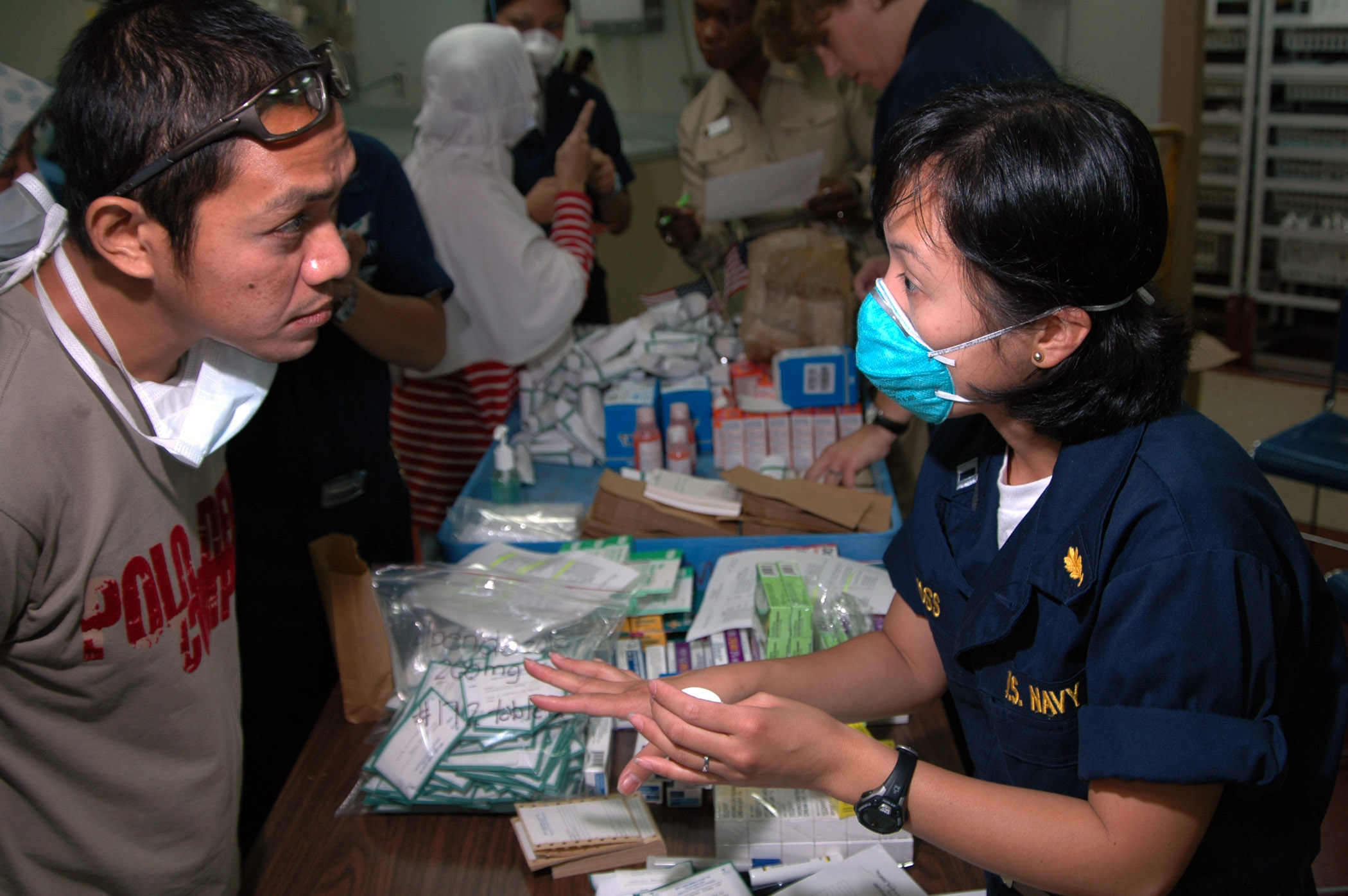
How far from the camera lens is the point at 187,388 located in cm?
135

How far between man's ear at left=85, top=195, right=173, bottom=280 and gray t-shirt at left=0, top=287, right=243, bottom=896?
0.37ft

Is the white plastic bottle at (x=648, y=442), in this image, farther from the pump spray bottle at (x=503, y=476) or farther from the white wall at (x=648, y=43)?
the white wall at (x=648, y=43)

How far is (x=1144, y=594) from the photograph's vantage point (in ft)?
3.20

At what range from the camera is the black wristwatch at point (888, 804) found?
3.49 ft

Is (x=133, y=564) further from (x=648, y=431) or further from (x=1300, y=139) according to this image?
(x=1300, y=139)

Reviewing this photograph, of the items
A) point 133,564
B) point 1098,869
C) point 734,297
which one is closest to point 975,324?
point 1098,869

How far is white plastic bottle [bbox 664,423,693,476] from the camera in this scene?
2629 mm

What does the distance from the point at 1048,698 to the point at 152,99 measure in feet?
4.17

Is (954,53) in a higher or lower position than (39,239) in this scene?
higher

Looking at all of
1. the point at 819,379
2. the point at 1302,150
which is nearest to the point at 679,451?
the point at 819,379

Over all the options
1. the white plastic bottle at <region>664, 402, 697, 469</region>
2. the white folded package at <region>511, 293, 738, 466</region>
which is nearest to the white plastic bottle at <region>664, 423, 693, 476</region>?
the white plastic bottle at <region>664, 402, 697, 469</region>

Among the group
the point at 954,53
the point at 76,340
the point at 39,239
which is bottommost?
the point at 76,340

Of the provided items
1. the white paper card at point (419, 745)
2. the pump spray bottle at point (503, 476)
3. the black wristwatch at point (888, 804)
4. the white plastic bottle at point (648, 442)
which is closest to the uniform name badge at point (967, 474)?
the black wristwatch at point (888, 804)

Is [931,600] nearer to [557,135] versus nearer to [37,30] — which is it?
[557,135]
